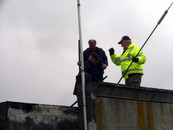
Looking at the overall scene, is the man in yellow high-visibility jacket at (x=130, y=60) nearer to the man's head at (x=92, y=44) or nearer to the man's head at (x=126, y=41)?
the man's head at (x=126, y=41)

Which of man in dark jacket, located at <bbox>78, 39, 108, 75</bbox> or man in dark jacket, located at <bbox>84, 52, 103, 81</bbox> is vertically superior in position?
man in dark jacket, located at <bbox>78, 39, 108, 75</bbox>

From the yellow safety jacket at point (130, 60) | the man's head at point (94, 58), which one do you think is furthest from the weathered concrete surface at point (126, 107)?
the man's head at point (94, 58)

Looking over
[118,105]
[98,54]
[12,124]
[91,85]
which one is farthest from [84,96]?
[98,54]

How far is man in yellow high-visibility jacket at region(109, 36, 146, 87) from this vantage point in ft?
31.5

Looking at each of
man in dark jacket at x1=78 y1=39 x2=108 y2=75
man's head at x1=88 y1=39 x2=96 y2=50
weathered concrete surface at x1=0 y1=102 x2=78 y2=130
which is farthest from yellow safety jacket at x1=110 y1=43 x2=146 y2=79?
weathered concrete surface at x1=0 y1=102 x2=78 y2=130

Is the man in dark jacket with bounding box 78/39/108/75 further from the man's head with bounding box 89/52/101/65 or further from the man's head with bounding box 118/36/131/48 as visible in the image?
the man's head with bounding box 118/36/131/48

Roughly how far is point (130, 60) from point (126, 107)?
1744mm

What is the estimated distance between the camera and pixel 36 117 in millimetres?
8141

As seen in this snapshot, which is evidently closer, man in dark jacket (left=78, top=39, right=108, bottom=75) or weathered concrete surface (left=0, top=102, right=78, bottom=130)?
weathered concrete surface (left=0, top=102, right=78, bottom=130)

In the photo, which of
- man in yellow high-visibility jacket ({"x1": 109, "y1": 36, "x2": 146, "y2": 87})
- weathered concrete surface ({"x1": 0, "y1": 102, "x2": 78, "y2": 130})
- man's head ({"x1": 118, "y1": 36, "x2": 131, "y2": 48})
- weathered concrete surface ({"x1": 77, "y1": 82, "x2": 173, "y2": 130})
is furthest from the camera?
man's head ({"x1": 118, "y1": 36, "x2": 131, "y2": 48})

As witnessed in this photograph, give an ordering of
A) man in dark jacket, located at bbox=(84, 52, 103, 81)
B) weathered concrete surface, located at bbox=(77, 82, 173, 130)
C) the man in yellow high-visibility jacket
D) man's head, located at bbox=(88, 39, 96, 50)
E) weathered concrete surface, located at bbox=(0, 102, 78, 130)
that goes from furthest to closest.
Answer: man's head, located at bbox=(88, 39, 96, 50) < the man in yellow high-visibility jacket < man in dark jacket, located at bbox=(84, 52, 103, 81) < weathered concrete surface, located at bbox=(77, 82, 173, 130) < weathered concrete surface, located at bbox=(0, 102, 78, 130)

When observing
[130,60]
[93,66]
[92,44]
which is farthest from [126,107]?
[92,44]

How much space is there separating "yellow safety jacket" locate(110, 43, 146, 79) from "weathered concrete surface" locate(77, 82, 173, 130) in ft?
2.79

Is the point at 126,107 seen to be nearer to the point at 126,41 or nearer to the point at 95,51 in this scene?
the point at 95,51
